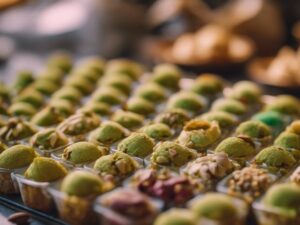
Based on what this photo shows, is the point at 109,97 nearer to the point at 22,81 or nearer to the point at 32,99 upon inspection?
the point at 32,99

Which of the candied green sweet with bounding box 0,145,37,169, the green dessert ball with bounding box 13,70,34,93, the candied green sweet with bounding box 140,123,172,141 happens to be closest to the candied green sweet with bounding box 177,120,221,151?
the candied green sweet with bounding box 140,123,172,141

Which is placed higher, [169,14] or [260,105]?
[169,14]

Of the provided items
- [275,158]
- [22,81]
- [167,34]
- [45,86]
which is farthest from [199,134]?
[167,34]

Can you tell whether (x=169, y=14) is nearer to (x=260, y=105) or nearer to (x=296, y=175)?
(x=260, y=105)

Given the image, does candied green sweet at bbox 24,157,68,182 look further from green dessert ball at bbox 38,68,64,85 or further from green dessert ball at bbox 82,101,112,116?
green dessert ball at bbox 38,68,64,85

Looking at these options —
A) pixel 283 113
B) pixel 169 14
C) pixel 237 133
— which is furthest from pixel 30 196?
pixel 169 14
